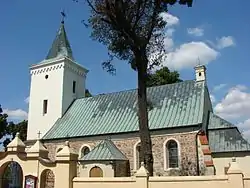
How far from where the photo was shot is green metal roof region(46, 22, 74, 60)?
102ft

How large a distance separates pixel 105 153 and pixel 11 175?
794 cm

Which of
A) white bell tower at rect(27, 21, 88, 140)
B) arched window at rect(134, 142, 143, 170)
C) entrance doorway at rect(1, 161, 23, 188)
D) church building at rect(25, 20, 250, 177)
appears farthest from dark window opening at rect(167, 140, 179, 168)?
white bell tower at rect(27, 21, 88, 140)

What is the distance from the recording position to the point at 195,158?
65.3ft

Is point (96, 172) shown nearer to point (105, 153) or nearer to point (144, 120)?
point (105, 153)

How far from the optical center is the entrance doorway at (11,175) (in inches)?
545

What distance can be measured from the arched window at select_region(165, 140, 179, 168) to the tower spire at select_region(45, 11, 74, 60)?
575 inches

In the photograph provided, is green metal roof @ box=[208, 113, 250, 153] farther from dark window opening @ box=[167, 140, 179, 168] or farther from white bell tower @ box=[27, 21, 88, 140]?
white bell tower @ box=[27, 21, 88, 140]

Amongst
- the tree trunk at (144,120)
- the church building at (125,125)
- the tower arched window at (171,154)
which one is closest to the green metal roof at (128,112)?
the church building at (125,125)

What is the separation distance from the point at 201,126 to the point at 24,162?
448 inches

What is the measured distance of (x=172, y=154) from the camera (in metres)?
21.1

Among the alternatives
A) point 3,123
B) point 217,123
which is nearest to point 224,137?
point 217,123

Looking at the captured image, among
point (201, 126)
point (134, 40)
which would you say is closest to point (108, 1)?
point (134, 40)

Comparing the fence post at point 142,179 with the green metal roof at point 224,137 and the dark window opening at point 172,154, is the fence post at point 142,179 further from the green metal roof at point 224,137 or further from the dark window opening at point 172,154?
the green metal roof at point 224,137

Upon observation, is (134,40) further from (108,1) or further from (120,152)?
(120,152)
